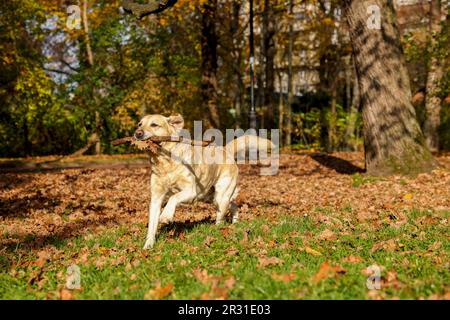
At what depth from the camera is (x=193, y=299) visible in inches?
164

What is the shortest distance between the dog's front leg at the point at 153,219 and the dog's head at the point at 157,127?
855mm

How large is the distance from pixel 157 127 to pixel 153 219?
1.26m

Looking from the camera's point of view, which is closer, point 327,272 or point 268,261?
point 327,272

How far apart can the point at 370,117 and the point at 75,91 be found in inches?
631

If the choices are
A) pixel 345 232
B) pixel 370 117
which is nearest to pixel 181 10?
pixel 370 117

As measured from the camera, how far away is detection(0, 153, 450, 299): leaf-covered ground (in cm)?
444

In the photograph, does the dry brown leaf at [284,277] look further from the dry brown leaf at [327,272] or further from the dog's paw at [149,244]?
the dog's paw at [149,244]

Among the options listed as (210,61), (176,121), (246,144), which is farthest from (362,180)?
(210,61)

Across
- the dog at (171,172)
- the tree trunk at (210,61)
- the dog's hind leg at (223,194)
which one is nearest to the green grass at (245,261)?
the dog's hind leg at (223,194)

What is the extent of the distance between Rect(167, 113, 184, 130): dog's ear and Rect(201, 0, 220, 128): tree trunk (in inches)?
698

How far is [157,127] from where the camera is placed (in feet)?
23.0

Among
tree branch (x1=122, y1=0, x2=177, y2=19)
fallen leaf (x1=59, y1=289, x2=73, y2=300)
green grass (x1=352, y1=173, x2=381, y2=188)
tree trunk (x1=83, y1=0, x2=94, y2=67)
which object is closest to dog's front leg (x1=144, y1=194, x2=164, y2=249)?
fallen leaf (x1=59, y1=289, x2=73, y2=300)

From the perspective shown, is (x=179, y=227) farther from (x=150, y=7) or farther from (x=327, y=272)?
(x=150, y=7)
